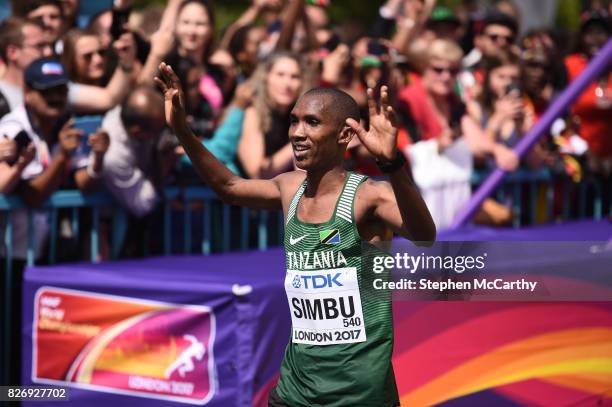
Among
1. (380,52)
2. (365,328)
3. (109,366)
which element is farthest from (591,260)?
(380,52)

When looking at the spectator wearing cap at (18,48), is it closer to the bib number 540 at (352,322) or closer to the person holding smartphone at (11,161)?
the person holding smartphone at (11,161)

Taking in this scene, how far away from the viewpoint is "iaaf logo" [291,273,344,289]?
14.4ft

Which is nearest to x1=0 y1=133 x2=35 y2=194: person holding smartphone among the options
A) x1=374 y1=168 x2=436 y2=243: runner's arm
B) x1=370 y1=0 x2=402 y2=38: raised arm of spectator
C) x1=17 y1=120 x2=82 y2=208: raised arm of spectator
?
x1=17 y1=120 x2=82 y2=208: raised arm of spectator

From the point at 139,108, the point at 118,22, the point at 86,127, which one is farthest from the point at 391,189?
the point at 118,22

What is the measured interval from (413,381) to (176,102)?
74.4 inches

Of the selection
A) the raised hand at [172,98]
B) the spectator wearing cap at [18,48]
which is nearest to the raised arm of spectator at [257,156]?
the spectator wearing cap at [18,48]

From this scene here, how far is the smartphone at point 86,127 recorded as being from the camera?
6676 millimetres

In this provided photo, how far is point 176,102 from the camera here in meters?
4.55

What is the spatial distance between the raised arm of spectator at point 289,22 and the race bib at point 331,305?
3.74 metres

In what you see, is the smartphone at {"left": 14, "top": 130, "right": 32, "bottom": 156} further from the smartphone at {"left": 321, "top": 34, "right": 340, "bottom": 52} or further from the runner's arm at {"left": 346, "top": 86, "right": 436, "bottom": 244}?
the smartphone at {"left": 321, "top": 34, "right": 340, "bottom": 52}

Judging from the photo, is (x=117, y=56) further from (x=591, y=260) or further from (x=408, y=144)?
(x=591, y=260)

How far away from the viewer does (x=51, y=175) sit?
20.4ft

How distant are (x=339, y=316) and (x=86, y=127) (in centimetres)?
283

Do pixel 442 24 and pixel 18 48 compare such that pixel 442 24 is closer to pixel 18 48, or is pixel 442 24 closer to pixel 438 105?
pixel 438 105
